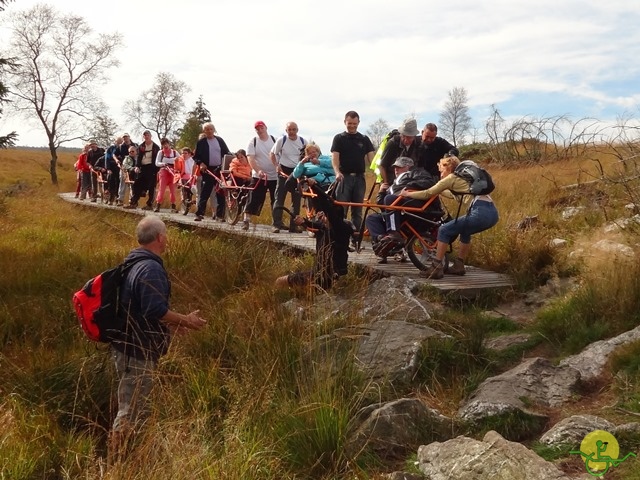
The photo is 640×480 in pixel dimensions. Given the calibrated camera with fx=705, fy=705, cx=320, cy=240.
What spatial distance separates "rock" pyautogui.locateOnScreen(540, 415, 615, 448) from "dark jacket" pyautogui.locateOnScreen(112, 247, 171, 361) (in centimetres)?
246

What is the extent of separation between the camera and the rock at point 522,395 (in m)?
4.09

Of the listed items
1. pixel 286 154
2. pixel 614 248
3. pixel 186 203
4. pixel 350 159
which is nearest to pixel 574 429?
pixel 614 248

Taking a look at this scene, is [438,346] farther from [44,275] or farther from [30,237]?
[30,237]

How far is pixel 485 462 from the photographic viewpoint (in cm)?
328

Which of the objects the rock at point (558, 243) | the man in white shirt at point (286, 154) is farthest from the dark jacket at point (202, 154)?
the rock at point (558, 243)

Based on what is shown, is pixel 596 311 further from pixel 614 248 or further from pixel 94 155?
pixel 94 155

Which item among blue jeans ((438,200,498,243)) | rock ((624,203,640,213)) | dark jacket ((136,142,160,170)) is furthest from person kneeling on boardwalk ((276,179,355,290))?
dark jacket ((136,142,160,170))

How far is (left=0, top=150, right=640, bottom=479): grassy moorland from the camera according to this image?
379 centimetres

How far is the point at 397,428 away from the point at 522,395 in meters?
0.92

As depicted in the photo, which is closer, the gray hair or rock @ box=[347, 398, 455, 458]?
rock @ box=[347, 398, 455, 458]

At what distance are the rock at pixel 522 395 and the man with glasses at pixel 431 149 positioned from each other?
408 cm

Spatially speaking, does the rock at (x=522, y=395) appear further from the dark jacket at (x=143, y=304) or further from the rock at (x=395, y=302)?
the dark jacket at (x=143, y=304)

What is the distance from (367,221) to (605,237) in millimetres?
2550

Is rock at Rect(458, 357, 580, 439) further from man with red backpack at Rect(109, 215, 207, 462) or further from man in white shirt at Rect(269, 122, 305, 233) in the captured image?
man in white shirt at Rect(269, 122, 305, 233)
